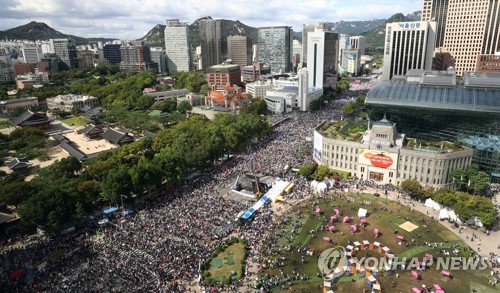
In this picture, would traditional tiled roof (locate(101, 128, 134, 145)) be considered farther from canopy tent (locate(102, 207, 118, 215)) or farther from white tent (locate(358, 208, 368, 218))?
white tent (locate(358, 208, 368, 218))

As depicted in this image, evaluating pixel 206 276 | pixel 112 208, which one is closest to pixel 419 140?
pixel 206 276

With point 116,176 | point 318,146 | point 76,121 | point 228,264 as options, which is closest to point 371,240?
point 228,264

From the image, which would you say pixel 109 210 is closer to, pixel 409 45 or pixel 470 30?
pixel 409 45

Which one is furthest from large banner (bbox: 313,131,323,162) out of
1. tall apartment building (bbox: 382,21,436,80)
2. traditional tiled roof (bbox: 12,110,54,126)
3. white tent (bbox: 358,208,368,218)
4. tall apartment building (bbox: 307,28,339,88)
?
traditional tiled roof (bbox: 12,110,54,126)

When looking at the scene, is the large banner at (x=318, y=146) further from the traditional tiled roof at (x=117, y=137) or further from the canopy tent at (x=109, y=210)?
the traditional tiled roof at (x=117, y=137)

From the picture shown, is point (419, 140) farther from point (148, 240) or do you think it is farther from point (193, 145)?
point (148, 240)

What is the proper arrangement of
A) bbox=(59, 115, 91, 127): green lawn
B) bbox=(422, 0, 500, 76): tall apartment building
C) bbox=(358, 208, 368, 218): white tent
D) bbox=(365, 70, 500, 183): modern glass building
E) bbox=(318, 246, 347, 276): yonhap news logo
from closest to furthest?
bbox=(318, 246, 347, 276): yonhap news logo < bbox=(358, 208, 368, 218): white tent < bbox=(365, 70, 500, 183): modern glass building < bbox=(59, 115, 91, 127): green lawn < bbox=(422, 0, 500, 76): tall apartment building
